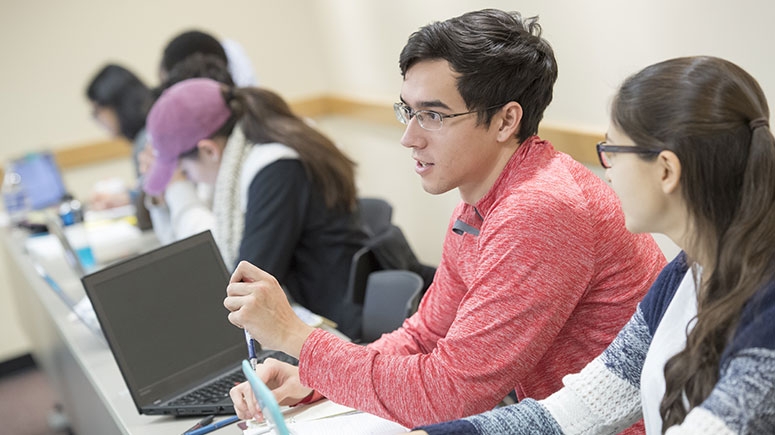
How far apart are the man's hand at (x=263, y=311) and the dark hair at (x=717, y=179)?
2.02 feet

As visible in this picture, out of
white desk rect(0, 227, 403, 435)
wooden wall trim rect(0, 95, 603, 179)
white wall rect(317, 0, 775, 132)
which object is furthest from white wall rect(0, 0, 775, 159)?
white desk rect(0, 227, 403, 435)

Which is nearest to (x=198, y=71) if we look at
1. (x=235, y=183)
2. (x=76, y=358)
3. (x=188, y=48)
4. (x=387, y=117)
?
(x=188, y=48)

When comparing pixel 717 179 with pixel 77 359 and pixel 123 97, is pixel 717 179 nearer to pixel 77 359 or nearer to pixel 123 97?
pixel 77 359

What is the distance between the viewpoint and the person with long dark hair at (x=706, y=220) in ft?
3.34

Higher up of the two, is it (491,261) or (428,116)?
(428,116)

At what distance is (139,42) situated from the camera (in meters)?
4.87

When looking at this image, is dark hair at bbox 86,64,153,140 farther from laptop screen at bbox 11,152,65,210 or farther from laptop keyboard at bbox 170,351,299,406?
laptop keyboard at bbox 170,351,299,406

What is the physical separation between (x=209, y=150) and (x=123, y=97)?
1.44 meters

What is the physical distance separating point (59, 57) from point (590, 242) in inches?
161

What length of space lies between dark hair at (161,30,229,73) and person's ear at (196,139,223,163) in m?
0.88

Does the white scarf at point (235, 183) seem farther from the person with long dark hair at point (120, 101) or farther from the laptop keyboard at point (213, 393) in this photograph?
the person with long dark hair at point (120, 101)

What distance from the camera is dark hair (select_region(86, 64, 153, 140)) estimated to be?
152 inches

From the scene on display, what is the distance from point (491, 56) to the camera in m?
1.44

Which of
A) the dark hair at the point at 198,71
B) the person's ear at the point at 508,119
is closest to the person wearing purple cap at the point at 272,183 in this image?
the dark hair at the point at 198,71
